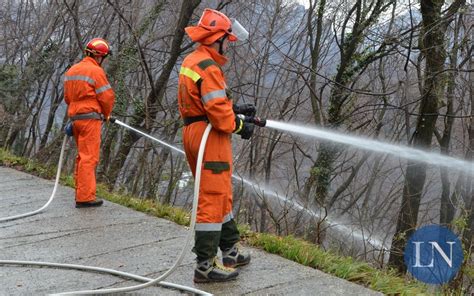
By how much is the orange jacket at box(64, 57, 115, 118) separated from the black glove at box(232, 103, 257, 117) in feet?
8.28

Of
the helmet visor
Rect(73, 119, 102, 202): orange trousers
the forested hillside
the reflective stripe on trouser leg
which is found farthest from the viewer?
the forested hillside

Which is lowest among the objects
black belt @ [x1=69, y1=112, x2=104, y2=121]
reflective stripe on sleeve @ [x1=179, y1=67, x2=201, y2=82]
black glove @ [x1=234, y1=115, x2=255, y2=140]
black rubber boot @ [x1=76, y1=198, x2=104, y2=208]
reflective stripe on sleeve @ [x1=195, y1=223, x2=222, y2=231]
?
black rubber boot @ [x1=76, y1=198, x2=104, y2=208]

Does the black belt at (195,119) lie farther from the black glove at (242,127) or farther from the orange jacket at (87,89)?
the orange jacket at (87,89)

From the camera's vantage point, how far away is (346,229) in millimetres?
8766

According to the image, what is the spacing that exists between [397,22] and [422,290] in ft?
26.8

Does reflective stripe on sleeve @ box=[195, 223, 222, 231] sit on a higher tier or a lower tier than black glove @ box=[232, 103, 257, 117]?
lower

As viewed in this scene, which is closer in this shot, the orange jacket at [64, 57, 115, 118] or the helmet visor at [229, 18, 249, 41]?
the helmet visor at [229, 18, 249, 41]

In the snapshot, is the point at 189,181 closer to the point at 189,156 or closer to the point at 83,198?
the point at 83,198

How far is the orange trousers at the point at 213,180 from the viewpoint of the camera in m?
3.39

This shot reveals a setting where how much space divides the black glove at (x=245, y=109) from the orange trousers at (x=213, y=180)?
0.22 meters

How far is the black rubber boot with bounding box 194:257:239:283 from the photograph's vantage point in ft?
11.4

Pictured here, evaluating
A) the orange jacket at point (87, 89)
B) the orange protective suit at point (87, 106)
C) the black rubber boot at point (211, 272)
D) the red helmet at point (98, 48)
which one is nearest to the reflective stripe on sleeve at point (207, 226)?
the black rubber boot at point (211, 272)

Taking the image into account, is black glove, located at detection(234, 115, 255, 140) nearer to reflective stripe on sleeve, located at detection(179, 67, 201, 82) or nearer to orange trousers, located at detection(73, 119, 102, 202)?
reflective stripe on sleeve, located at detection(179, 67, 201, 82)

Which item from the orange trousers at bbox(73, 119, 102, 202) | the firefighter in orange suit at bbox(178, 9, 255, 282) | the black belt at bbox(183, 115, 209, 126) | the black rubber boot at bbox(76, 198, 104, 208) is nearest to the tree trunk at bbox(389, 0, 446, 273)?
the black rubber boot at bbox(76, 198, 104, 208)
